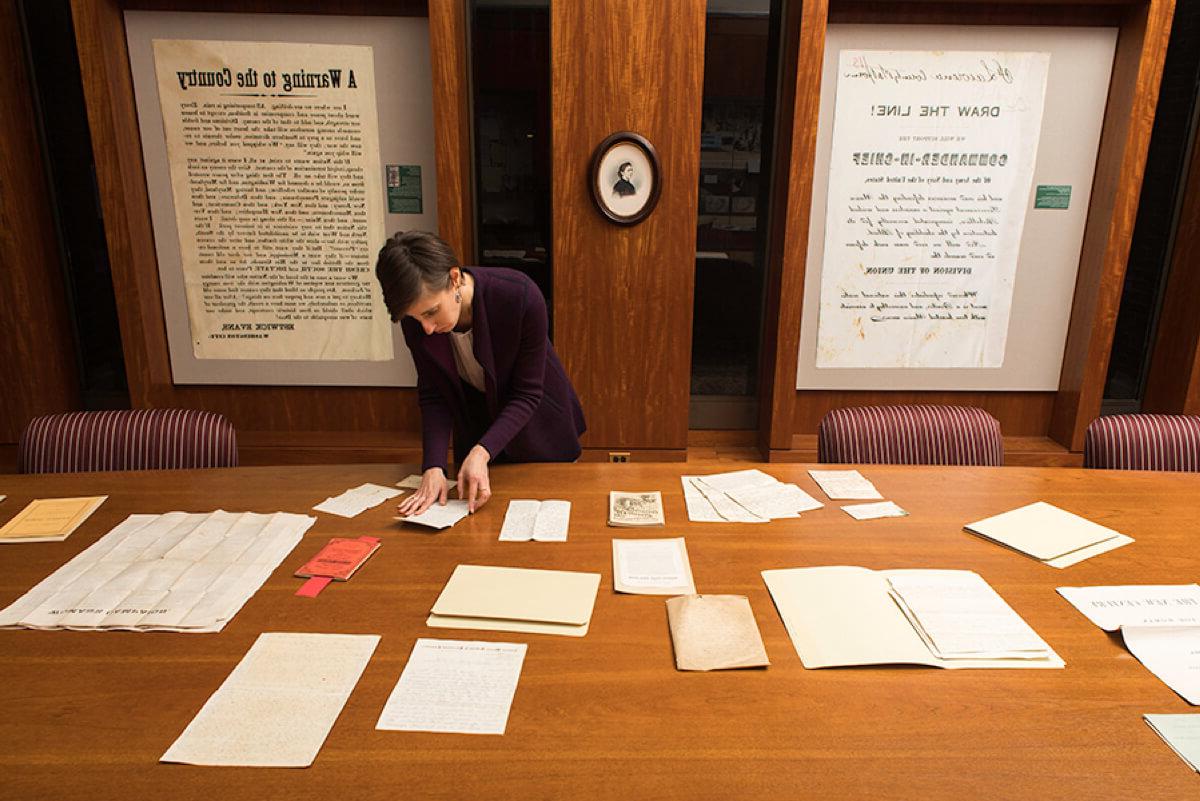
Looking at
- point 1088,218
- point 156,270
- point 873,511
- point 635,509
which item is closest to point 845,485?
point 873,511

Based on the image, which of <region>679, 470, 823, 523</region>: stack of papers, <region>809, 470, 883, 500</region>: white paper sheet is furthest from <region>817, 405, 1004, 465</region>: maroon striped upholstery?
<region>679, 470, 823, 523</region>: stack of papers

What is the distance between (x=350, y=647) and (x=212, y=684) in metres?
0.20

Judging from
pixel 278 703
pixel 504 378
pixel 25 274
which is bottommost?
pixel 278 703

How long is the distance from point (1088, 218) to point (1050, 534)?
2669 mm

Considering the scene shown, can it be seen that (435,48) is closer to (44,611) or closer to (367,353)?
(367,353)

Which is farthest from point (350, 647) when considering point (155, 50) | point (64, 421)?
point (155, 50)

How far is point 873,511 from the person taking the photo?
1.72 m

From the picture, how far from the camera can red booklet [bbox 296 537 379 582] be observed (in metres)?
1.43

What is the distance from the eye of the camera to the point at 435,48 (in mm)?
3135

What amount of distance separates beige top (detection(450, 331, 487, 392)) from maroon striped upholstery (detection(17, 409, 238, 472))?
65 centimetres

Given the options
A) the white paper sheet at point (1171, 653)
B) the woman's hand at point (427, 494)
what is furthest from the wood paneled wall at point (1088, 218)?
the white paper sheet at point (1171, 653)

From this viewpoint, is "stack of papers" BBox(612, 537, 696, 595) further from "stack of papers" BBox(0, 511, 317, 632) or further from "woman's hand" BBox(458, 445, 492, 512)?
"stack of papers" BBox(0, 511, 317, 632)

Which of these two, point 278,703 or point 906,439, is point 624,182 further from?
point 278,703

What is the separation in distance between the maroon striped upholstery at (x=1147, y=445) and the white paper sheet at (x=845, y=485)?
0.74 metres
